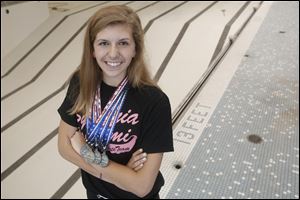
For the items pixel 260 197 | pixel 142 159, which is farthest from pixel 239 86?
pixel 142 159

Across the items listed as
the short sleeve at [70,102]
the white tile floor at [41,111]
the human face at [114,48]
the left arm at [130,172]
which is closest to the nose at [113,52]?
the human face at [114,48]

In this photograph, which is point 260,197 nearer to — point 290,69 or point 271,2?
point 290,69

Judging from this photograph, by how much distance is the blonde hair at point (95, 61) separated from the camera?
1.75 ft

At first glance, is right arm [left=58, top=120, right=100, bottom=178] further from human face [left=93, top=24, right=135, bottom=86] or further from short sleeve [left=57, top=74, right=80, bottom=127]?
human face [left=93, top=24, right=135, bottom=86]

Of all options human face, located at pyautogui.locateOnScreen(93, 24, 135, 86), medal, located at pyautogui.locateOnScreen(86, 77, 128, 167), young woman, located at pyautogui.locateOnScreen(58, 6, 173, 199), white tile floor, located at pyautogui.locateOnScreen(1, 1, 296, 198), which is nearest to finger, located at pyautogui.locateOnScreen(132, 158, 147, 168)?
young woman, located at pyautogui.locateOnScreen(58, 6, 173, 199)

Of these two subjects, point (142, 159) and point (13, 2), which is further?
point (13, 2)

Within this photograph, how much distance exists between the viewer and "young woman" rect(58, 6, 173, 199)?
535 mm

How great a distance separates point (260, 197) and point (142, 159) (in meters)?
1.20

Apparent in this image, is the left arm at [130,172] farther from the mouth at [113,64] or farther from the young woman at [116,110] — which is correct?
the mouth at [113,64]

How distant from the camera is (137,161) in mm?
673

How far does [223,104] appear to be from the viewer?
7.50 feet

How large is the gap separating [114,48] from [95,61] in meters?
0.08

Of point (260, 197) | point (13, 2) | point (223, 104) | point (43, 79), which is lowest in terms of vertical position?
point (260, 197)

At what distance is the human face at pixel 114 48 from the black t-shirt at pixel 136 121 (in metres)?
0.06
